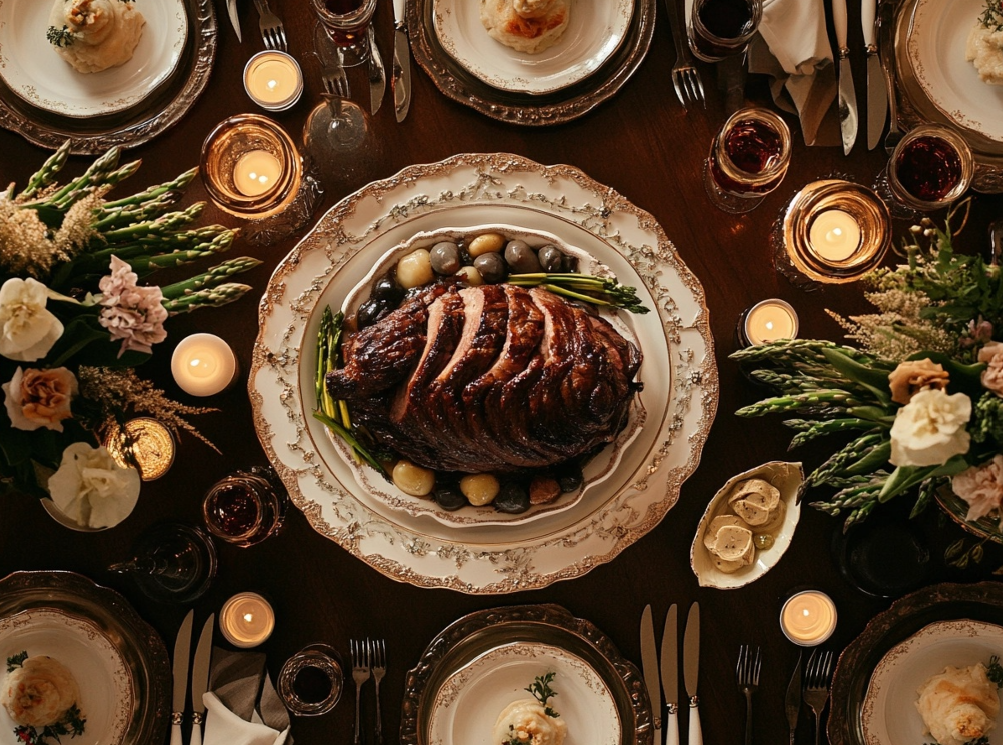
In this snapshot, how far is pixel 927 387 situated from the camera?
1.71 metres

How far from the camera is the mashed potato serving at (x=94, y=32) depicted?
261cm

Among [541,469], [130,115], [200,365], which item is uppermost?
[130,115]

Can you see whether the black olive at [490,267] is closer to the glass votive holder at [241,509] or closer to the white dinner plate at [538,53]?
the white dinner plate at [538,53]

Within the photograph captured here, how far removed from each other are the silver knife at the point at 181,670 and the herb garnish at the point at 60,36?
193 centimetres

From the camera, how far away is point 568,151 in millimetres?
2820

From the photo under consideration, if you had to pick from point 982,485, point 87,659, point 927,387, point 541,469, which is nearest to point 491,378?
point 541,469

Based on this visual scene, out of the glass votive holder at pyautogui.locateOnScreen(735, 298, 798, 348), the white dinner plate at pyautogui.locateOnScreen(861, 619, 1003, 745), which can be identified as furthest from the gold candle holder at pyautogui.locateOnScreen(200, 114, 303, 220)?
the white dinner plate at pyautogui.locateOnScreen(861, 619, 1003, 745)

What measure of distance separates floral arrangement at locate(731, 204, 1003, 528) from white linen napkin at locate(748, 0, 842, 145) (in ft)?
3.00

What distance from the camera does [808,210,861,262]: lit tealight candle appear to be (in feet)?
8.88

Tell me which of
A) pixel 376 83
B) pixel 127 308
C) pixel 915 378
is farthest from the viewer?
pixel 376 83

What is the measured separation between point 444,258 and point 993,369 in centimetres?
159

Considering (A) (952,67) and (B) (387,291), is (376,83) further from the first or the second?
(A) (952,67)

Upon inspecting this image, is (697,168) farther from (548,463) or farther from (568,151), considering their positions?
(548,463)

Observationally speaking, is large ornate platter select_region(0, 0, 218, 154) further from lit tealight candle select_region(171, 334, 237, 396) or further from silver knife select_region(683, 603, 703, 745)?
silver knife select_region(683, 603, 703, 745)
